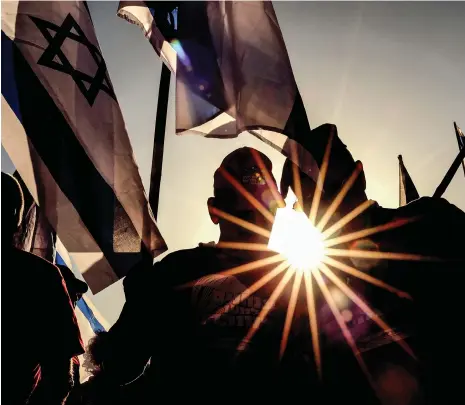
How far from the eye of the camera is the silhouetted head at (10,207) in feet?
7.18

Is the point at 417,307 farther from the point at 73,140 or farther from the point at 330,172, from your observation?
the point at 73,140

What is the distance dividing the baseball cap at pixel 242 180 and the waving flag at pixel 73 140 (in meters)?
0.69

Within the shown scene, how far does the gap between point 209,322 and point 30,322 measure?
104cm

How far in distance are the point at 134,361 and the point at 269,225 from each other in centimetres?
110

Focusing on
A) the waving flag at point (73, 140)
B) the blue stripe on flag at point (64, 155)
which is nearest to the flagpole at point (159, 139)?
the waving flag at point (73, 140)

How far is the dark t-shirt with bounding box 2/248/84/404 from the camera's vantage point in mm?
2029

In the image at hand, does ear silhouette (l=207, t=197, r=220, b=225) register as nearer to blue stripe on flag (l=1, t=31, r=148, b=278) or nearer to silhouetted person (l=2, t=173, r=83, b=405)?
blue stripe on flag (l=1, t=31, r=148, b=278)

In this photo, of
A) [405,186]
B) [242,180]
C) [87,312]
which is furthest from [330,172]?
[405,186]

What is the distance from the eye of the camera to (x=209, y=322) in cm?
194

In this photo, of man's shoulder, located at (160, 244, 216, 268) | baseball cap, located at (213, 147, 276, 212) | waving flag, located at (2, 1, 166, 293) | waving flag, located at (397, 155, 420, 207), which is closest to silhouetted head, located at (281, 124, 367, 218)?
baseball cap, located at (213, 147, 276, 212)

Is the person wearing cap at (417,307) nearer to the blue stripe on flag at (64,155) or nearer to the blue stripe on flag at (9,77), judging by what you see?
the blue stripe on flag at (64,155)

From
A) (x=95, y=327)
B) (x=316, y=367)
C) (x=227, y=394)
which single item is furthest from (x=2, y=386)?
(x=95, y=327)

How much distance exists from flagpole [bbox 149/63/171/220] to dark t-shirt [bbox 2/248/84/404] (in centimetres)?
105

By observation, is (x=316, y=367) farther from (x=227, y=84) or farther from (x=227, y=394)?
(x=227, y=84)
